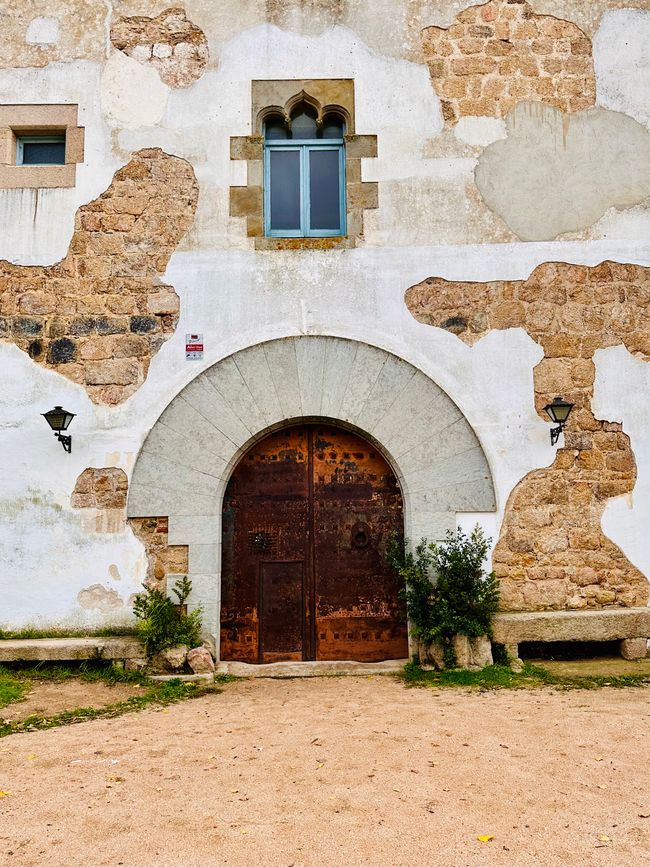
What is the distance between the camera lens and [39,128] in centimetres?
642

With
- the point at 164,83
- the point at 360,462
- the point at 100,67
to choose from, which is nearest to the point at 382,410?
the point at 360,462

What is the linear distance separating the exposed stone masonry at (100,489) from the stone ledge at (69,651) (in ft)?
3.65

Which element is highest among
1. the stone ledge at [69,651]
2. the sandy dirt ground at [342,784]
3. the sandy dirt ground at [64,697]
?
the stone ledge at [69,651]

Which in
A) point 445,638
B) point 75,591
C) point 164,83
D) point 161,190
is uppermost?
point 164,83

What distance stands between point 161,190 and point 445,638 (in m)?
4.60

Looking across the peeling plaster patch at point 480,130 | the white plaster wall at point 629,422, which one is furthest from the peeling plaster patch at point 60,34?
the white plaster wall at point 629,422

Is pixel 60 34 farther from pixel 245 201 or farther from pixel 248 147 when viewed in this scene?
pixel 245 201

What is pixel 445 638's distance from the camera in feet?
18.0

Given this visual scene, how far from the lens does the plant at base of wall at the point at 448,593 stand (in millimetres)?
5441

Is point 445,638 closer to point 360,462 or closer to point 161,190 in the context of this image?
point 360,462

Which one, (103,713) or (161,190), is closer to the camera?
(103,713)

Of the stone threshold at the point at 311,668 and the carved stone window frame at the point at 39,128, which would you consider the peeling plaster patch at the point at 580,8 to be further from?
the stone threshold at the point at 311,668

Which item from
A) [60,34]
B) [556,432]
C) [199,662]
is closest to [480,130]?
[556,432]

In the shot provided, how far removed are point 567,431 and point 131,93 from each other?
500cm
